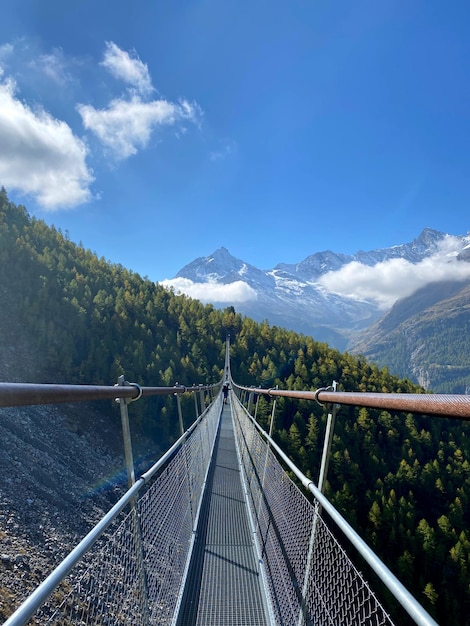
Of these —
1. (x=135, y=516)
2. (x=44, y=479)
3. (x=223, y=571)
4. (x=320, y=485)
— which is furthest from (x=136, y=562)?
(x=44, y=479)

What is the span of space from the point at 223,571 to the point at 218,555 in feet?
0.95

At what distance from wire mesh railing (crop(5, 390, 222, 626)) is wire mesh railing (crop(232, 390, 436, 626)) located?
73cm

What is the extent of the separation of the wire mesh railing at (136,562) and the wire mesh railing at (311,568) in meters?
0.73

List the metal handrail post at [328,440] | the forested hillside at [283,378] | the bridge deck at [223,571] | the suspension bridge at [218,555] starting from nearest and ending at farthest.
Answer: the suspension bridge at [218,555] → the metal handrail post at [328,440] → the bridge deck at [223,571] → the forested hillside at [283,378]

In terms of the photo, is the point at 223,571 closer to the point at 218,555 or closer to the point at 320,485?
the point at 218,555

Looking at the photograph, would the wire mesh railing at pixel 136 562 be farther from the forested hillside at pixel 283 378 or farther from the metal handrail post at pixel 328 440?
the forested hillside at pixel 283 378

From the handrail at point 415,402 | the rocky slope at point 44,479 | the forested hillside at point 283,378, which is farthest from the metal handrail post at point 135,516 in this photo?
the forested hillside at point 283,378

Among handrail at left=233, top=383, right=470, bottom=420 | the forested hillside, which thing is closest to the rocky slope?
the forested hillside

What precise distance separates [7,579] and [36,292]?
174 ft

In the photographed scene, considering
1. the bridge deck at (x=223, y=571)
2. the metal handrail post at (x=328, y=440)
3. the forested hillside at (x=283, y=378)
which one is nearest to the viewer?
the metal handrail post at (x=328, y=440)

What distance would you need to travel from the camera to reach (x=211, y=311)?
95188mm

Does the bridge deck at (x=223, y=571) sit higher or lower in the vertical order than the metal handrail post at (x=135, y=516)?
lower

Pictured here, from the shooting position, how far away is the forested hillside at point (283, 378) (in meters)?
43.4

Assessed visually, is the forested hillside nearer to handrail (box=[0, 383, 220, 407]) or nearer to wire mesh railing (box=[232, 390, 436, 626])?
wire mesh railing (box=[232, 390, 436, 626])
